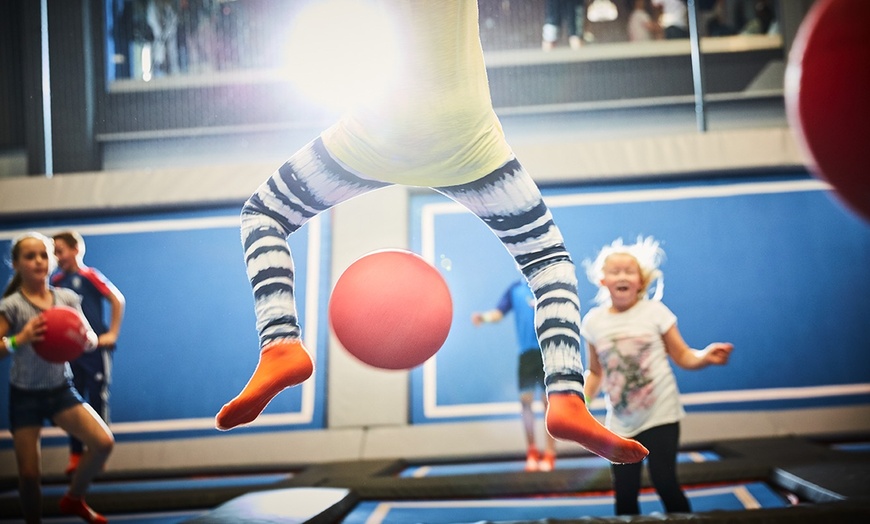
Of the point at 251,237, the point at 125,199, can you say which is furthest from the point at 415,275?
the point at 125,199

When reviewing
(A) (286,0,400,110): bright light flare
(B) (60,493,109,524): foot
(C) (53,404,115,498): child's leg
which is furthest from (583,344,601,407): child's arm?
(A) (286,0,400,110): bright light flare

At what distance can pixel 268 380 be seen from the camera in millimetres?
1188

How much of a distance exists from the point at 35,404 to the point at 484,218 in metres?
2.18

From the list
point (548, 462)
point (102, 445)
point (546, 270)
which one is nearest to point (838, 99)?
point (546, 270)

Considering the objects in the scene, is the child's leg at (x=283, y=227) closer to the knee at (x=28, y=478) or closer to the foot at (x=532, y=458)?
the knee at (x=28, y=478)

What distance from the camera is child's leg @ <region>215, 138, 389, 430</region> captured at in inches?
49.6

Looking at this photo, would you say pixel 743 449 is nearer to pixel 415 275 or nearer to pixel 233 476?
pixel 233 476

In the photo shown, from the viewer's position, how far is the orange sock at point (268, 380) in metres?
1.15

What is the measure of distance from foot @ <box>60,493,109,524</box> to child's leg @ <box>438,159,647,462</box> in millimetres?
2393

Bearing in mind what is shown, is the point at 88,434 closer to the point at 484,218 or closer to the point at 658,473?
the point at 658,473

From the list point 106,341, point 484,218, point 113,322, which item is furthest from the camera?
point 113,322

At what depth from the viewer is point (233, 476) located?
14.0 ft

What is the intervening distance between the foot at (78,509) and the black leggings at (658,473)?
196cm

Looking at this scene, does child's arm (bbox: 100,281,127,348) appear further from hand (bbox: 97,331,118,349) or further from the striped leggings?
the striped leggings
